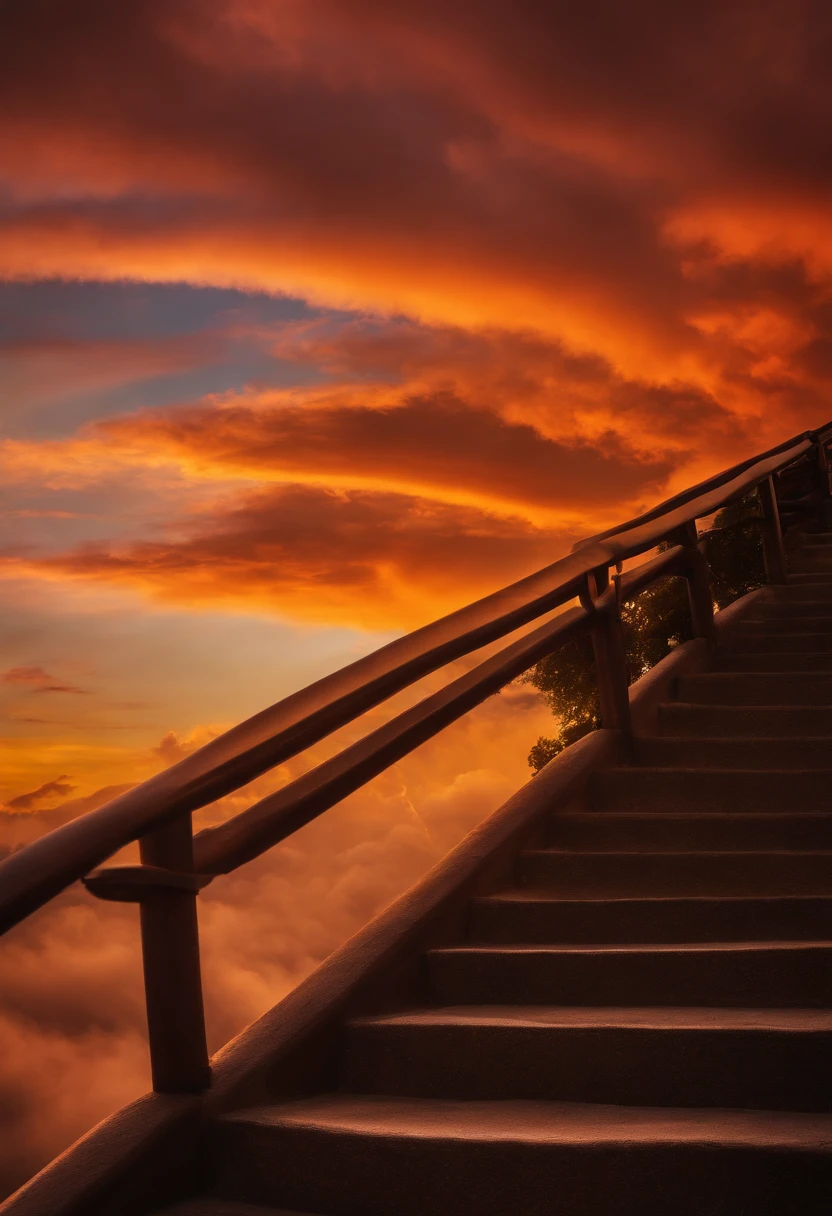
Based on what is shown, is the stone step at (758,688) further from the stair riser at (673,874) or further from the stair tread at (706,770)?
the stair riser at (673,874)

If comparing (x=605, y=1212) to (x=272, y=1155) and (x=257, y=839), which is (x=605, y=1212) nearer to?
(x=272, y=1155)

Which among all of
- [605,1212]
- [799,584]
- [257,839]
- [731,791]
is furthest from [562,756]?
[799,584]

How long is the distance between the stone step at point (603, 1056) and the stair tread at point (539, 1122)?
0.14 feet

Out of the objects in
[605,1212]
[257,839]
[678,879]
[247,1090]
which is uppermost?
[257,839]

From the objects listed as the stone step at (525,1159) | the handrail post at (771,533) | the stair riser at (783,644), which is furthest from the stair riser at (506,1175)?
the handrail post at (771,533)

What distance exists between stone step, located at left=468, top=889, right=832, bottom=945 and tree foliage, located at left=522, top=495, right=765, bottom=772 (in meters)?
8.84

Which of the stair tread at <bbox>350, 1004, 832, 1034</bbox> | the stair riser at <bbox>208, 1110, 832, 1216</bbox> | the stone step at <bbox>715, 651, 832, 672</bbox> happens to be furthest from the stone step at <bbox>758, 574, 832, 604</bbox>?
the stair riser at <bbox>208, 1110, 832, 1216</bbox>

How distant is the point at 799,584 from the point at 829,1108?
17.1 ft

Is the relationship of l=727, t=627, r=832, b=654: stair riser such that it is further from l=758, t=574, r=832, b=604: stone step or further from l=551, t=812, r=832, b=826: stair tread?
l=551, t=812, r=832, b=826: stair tread

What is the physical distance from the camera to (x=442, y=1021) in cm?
242

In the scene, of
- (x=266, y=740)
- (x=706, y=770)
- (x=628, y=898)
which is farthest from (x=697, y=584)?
(x=266, y=740)

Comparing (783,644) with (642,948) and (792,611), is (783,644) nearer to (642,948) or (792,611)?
(792,611)

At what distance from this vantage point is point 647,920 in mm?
2883

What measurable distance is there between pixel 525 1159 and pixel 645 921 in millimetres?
1117
